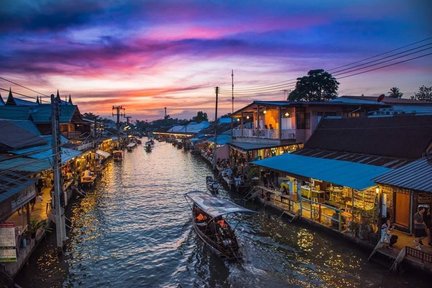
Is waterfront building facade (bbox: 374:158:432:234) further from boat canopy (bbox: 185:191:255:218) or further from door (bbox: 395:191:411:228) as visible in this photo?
boat canopy (bbox: 185:191:255:218)

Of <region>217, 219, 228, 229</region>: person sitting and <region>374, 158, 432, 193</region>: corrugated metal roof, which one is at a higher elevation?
<region>374, 158, 432, 193</region>: corrugated metal roof

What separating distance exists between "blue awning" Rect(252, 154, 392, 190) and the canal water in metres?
3.54

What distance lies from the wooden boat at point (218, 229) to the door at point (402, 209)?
27.2ft

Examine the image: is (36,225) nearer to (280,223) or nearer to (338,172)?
(280,223)

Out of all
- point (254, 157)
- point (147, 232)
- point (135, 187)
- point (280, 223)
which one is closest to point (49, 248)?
point (147, 232)

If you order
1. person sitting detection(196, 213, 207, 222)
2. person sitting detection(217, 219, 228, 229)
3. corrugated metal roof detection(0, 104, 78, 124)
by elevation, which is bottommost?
person sitting detection(196, 213, 207, 222)

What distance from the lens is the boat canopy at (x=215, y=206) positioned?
64.6ft

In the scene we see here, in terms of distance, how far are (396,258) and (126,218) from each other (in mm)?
20139

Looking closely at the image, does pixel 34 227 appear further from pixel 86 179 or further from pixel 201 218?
pixel 86 179

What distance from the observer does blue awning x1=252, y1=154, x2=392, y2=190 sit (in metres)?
20.0

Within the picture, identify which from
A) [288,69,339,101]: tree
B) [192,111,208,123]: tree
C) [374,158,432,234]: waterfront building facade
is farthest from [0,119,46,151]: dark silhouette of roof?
[192,111,208,123]: tree

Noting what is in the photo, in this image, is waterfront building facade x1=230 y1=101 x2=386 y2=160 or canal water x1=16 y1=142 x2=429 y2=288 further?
waterfront building facade x1=230 y1=101 x2=386 y2=160

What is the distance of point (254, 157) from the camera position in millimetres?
42000

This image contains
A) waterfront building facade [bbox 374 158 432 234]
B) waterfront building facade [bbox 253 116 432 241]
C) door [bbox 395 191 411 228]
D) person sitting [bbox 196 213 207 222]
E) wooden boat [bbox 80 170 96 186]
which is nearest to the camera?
waterfront building facade [bbox 374 158 432 234]
